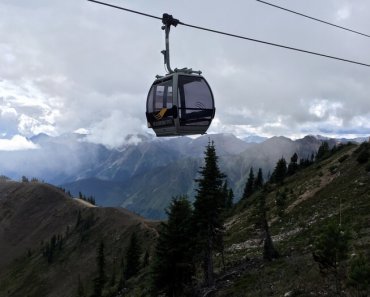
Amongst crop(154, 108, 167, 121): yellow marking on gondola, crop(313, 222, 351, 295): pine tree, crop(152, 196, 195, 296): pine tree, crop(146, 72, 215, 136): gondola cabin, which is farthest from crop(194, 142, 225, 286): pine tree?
crop(154, 108, 167, 121): yellow marking on gondola

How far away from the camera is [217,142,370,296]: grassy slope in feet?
105

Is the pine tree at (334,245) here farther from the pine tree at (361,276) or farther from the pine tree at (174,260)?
the pine tree at (174,260)

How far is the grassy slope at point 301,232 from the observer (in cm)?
3212

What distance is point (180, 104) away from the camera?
19312mm

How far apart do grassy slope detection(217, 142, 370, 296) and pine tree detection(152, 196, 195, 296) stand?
4.29 metres

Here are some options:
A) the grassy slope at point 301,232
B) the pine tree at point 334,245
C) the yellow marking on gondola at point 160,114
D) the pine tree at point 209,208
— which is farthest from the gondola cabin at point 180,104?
the pine tree at point 209,208

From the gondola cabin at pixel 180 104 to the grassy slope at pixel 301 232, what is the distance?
14.5 metres

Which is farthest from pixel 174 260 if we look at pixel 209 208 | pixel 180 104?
pixel 180 104

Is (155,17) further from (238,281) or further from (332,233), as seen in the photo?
(238,281)

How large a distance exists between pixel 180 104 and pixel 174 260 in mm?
27776

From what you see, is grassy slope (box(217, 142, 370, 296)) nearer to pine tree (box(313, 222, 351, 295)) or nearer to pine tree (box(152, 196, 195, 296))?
pine tree (box(313, 222, 351, 295))

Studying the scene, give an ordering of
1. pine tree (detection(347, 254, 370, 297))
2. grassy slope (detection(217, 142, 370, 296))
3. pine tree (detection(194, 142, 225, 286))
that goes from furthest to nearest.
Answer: pine tree (detection(194, 142, 225, 286))
grassy slope (detection(217, 142, 370, 296))
pine tree (detection(347, 254, 370, 297))

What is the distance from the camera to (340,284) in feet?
84.6

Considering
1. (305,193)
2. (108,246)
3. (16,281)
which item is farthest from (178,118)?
(16,281)
